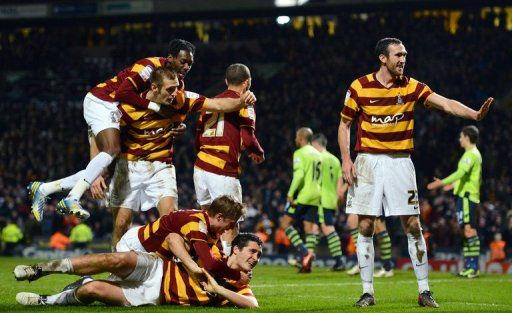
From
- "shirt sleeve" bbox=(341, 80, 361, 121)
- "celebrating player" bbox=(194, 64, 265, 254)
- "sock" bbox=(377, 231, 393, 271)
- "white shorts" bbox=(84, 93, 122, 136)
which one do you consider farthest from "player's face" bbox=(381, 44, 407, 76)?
"sock" bbox=(377, 231, 393, 271)

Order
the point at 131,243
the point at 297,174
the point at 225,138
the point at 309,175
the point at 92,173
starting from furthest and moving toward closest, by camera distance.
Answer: the point at 309,175 < the point at 297,174 < the point at 225,138 < the point at 92,173 < the point at 131,243

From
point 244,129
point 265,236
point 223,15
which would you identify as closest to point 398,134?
point 244,129

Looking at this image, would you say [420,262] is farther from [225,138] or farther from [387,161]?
[225,138]

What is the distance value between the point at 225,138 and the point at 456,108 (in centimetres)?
277

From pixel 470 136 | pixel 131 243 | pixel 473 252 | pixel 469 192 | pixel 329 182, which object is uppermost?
pixel 470 136

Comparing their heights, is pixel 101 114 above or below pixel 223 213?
above

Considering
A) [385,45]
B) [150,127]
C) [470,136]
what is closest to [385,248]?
[470,136]

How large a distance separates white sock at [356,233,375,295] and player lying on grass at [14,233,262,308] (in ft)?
4.24

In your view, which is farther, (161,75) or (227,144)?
(227,144)

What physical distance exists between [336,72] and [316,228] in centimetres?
1828

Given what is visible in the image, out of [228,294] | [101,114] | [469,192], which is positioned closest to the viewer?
[228,294]

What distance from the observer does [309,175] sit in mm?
15945

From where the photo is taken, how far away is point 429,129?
29.1 meters

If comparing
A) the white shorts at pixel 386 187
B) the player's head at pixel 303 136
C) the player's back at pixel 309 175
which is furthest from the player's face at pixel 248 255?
the player's head at pixel 303 136
